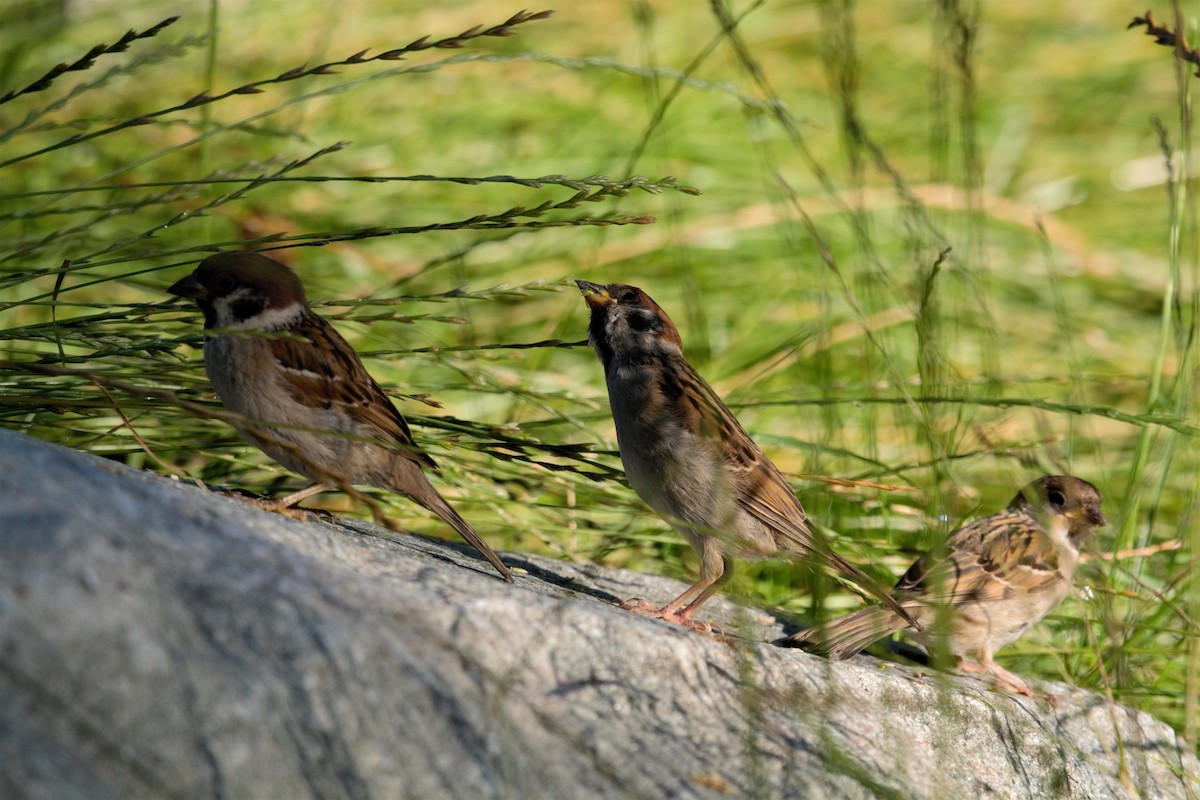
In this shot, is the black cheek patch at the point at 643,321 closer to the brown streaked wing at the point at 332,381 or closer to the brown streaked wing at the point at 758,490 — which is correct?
the brown streaked wing at the point at 758,490

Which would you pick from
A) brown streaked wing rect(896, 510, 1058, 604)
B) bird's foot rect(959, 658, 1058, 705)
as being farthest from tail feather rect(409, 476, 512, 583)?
brown streaked wing rect(896, 510, 1058, 604)

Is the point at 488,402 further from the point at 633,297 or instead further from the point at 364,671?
the point at 364,671

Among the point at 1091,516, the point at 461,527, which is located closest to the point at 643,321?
the point at 461,527

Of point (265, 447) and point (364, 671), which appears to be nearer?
point (364, 671)

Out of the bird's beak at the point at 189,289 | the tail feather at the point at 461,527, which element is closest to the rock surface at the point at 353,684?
the tail feather at the point at 461,527

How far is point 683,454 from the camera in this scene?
2844 millimetres

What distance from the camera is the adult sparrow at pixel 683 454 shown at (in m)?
2.81

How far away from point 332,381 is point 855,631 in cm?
123

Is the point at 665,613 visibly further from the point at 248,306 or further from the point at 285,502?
the point at 248,306

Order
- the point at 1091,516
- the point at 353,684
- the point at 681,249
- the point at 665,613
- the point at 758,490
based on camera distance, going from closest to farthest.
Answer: the point at 353,684, the point at 681,249, the point at 665,613, the point at 758,490, the point at 1091,516

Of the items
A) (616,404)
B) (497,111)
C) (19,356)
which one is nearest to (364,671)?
(616,404)

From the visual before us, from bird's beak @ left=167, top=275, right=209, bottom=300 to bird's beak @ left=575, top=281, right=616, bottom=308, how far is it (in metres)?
0.88

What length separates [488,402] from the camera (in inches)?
161

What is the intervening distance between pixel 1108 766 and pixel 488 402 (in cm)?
222
